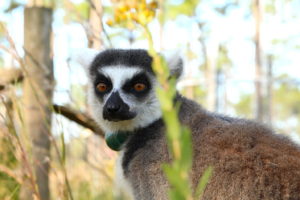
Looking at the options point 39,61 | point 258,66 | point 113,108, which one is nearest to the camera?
point 113,108

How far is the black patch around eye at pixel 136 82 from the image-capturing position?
3066 mm

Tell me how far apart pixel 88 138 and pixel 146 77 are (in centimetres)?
149

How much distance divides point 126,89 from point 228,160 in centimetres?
115

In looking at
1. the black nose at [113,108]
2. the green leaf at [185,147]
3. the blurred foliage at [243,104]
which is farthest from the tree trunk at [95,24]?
the blurred foliage at [243,104]

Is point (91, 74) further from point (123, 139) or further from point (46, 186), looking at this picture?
point (46, 186)

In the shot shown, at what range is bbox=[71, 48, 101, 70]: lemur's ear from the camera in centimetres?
353

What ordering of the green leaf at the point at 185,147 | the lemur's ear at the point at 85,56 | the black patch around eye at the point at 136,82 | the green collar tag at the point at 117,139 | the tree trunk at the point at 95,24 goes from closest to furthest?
the green leaf at the point at 185,147 → the black patch around eye at the point at 136,82 → the green collar tag at the point at 117,139 → the tree trunk at the point at 95,24 → the lemur's ear at the point at 85,56

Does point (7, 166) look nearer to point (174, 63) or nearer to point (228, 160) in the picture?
point (174, 63)

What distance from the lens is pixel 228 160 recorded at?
85.7 inches

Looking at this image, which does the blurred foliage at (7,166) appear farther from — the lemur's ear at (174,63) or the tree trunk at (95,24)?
the lemur's ear at (174,63)

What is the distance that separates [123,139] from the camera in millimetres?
3201

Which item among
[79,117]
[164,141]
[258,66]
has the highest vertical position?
[164,141]

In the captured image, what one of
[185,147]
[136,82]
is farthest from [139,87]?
[185,147]

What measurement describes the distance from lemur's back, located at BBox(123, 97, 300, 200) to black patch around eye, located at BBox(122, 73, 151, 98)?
13.2 inches
